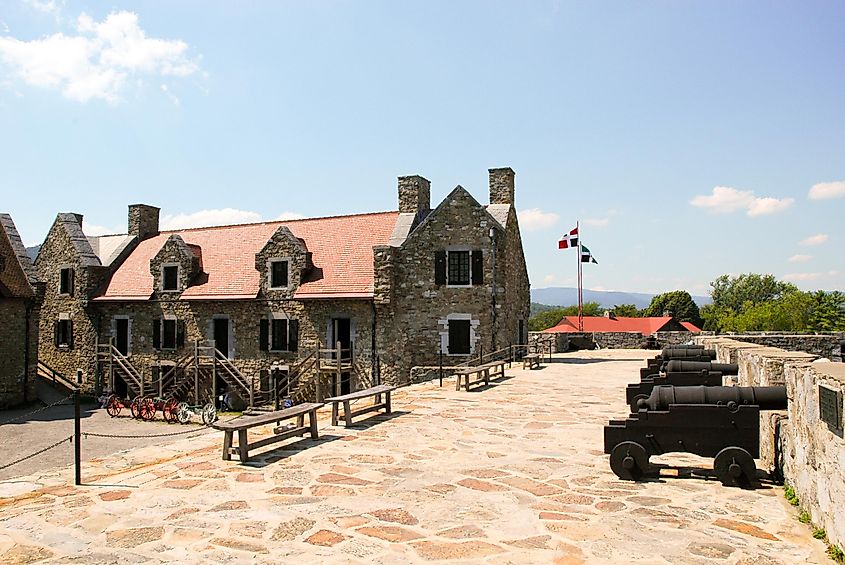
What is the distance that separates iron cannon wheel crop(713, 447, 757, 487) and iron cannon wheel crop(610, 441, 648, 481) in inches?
32.7

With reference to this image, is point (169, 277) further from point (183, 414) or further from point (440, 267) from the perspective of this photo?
point (440, 267)

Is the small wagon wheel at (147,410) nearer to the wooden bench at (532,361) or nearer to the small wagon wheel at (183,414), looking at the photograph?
the small wagon wheel at (183,414)

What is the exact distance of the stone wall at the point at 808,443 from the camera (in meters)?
4.99

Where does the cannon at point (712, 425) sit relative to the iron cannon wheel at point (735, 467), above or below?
above

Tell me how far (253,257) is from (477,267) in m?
11.9

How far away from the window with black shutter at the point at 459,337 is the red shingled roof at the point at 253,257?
12.3 feet

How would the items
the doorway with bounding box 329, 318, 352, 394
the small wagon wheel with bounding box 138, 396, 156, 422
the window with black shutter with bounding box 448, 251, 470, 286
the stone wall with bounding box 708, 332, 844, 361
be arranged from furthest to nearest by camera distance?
the small wagon wheel with bounding box 138, 396, 156, 422 < the doorway with bounding box 329, 318, 352, 394 < the window with black shutter with bounding box 448, 251, 470, 286 < the stone wall with bounding box 708, 332, 844, 361

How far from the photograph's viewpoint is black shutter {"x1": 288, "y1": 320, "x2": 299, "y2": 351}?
27.7 meters

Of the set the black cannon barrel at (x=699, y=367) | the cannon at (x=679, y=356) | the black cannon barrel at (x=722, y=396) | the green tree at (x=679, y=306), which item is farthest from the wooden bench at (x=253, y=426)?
the green tree at (x=679, y=306)

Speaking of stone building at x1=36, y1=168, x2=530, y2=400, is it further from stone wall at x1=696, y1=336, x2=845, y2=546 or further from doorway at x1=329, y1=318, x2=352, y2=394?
stone wall at x1=696, y1=336, x2=845, y2=546

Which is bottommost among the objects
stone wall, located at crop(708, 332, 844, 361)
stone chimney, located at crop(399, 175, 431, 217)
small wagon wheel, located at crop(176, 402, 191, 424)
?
small wagon wheel, located at crop(176, 402, 191, 424)

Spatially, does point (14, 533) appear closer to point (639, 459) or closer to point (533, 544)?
point (533, 544)

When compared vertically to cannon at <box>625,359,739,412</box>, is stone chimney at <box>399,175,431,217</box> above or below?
above

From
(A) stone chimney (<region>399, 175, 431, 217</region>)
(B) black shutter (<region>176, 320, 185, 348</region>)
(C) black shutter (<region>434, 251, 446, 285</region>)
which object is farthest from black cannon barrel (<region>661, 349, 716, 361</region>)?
(B) black shutter (<region>176, 320, 185, 348</region>)
